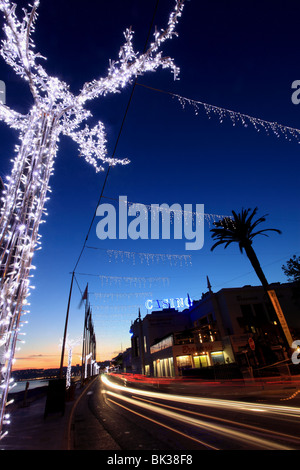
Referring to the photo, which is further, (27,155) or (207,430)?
(207,430)

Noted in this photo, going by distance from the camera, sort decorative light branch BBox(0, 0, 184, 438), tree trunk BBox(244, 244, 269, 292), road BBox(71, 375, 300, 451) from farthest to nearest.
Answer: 1. tree trunk BBox(244, 244, 269, 292)
2. road BBox(71, 375, 300, 451)
3. decorative light branch BBox(0, 0, 184, 438)

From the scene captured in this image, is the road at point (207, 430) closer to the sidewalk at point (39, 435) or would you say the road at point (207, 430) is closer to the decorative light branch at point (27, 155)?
the sidewalk at point (39, 435)

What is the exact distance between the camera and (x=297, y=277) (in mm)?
31531

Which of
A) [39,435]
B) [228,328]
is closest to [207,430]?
[39,435]

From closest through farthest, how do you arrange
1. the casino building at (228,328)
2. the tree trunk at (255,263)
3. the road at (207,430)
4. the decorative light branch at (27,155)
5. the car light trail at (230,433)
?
the decorative light branch at (27,155), the car light trail at (230,433), the road at (207,430), the tree trunk at (255,263), the casino building at (228,328)

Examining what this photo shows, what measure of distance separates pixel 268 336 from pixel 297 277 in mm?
11495

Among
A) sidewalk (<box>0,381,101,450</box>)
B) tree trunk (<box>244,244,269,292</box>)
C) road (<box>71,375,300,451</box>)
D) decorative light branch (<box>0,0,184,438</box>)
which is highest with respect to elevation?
tree trunk (<box>244,244,269,292</box>)

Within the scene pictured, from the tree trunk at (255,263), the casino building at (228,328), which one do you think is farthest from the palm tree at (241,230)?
the casino building at (228,328)

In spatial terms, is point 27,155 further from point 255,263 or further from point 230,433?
point 255,263

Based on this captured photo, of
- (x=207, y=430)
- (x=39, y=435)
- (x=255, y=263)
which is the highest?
(x=255, y=263)

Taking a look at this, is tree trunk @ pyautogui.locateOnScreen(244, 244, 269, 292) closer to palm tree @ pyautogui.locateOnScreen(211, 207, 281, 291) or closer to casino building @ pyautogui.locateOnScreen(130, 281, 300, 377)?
palm tree @ pyautogui.locateOnScreen(211, 207, 281, 291)

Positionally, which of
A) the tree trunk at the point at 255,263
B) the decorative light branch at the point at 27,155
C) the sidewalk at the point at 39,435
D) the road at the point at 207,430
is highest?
the tree trunk at the point at 255,263

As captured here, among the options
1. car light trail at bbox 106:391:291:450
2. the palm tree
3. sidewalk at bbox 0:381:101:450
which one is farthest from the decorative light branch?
the palm tree
